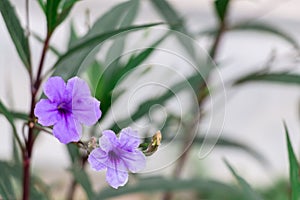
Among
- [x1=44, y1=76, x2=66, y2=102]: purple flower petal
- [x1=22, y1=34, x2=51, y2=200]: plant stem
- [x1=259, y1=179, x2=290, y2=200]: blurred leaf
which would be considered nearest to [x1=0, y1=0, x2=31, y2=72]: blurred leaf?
[x1=22, y1=34, x2=51, y2=200]: plant stem

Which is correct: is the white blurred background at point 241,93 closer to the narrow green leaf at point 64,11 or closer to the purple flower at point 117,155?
the narrow green leaf at point 64,11

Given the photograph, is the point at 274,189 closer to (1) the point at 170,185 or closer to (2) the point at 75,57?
(1) the point at 170,185

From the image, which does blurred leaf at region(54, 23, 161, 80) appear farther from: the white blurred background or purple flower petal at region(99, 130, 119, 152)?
the white blurred background

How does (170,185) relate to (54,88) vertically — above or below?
below

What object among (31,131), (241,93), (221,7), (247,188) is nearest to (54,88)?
(31,131)

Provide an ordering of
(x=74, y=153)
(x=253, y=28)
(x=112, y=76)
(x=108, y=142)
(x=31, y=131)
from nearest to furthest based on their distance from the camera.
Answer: (x=108, y=142) → (x=31, y=131) → (x=112, y=76) → (x=74, y=153) → (x=253, y=28)

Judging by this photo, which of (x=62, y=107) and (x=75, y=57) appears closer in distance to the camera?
(x=62, y=107)

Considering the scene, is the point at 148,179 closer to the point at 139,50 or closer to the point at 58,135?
the point at 139,50
